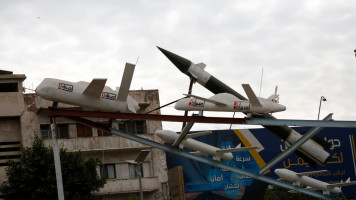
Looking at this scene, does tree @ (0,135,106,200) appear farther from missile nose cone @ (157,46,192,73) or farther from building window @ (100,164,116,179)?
missile nose cone @ (157,46,192,73)

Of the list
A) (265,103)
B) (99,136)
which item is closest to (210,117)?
(265,103)

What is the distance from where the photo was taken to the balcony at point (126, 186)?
5172 cm

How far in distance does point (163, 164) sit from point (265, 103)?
3279 cm

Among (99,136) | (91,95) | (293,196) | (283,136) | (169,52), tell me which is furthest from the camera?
(293,196)

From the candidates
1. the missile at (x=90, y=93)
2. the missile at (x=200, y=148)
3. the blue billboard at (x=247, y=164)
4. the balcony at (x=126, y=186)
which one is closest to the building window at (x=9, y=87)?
the balcony at (x=126, y=186)

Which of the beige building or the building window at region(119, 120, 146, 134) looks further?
the building window at region(119, 120, 146, 134)

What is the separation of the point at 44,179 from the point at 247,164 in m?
23.1

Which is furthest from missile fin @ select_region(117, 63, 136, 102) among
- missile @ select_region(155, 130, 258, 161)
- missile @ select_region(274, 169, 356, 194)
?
missile @ select_region(274, 169, 356, 194)

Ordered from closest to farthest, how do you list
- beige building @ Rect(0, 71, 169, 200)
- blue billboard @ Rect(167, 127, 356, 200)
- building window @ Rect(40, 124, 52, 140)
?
beige building @ Rect(0, 71, 169, 200)
building window @ Rect(40, 124, 52, 140)
blue billboard @ Rect(167, 127, 356, 200)

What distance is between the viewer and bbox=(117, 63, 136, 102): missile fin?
21641 millimetres

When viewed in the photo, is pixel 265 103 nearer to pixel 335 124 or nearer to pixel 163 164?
pixel 335 124

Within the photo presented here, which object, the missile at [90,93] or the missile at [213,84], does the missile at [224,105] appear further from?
the missile at [213,84]

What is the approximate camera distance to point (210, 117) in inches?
873

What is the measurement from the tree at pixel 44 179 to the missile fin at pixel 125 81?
1998 centimetres
